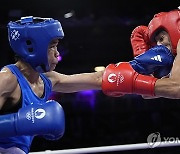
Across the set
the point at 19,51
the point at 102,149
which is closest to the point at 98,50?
the point at 102,149

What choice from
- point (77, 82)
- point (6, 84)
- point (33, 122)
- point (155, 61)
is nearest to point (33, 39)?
point (6, 84)

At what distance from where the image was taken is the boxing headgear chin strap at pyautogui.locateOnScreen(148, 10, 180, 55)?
2.00 metres

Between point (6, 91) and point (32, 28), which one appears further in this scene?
point (32, 28)

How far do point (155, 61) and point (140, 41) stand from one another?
0.26m

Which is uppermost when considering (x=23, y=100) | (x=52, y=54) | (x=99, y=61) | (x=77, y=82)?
(x=52, y=54)

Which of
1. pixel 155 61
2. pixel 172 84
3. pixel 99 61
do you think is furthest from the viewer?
pixel 99 61

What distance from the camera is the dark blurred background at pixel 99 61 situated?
5.90m

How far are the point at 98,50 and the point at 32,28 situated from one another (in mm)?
5995

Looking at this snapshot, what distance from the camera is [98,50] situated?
7.64 m

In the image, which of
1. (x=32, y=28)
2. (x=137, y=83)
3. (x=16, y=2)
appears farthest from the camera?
(x=16, y=2)

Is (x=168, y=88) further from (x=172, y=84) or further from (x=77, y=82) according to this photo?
(x=77, y=82)

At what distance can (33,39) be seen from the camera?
167 cm

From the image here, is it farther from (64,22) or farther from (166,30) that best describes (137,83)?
(64,22)

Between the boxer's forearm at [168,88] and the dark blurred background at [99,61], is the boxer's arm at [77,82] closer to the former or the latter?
the boxer's forearm at [168,88]
